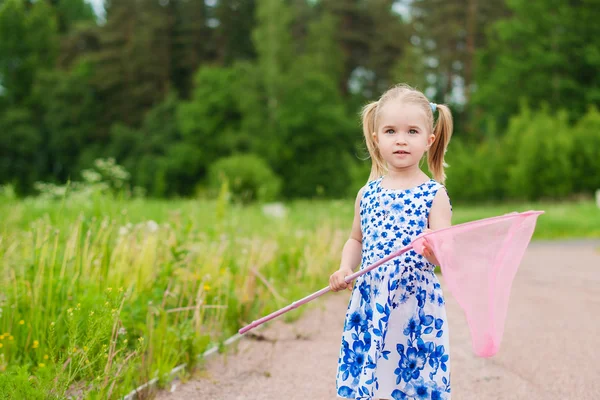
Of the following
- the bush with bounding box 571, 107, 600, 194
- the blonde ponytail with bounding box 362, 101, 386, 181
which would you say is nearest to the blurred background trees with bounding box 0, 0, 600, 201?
the bush with bounding box 571, 107, 600, 194

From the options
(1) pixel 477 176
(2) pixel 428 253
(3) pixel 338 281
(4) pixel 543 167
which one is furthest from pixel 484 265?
(1) pixel 477 176

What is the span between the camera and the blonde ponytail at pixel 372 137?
2846mm

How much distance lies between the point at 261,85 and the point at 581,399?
3289 cm

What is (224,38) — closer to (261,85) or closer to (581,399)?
(261,85)

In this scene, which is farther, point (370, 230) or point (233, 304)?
point (233, 304)

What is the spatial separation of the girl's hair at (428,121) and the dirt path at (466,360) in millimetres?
1292

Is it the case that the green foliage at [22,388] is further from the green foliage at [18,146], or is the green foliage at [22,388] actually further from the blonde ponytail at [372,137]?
the green foliage at [18,146]

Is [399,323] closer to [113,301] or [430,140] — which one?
[430,140]

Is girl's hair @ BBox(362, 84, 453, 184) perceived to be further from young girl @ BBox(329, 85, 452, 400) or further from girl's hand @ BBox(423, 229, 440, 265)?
girl's hand @ BBox(423, 229, 440, 265)

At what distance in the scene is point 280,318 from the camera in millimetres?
5375

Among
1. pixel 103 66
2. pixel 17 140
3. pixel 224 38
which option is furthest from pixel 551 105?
pixel 17 140

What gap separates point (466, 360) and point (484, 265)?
6.20ft

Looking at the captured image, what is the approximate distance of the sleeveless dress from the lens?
8.49 feet

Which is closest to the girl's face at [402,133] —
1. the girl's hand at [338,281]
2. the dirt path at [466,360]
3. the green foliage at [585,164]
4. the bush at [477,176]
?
the girl's hand at [338,281]
